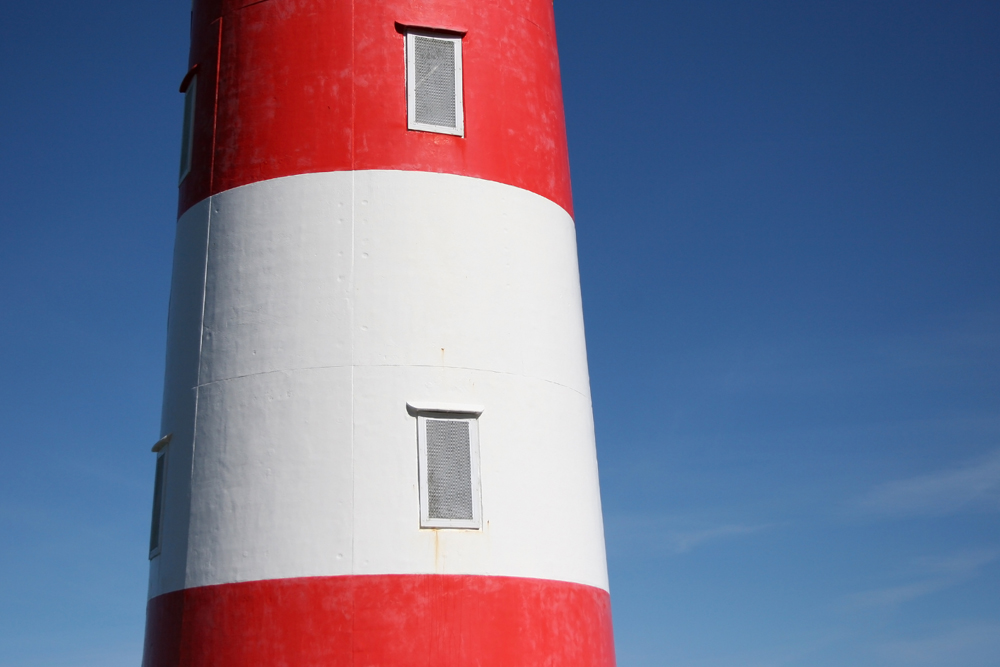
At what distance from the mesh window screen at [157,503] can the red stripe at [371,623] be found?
3.75ft

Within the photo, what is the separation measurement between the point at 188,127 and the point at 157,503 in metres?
4.63

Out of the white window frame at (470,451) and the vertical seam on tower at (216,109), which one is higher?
the vertical seam on tower at (216,109)

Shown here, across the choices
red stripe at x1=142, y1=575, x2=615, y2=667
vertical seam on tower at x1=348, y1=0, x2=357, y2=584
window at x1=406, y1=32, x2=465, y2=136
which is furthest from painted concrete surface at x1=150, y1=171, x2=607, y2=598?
window at x1=406, y1=32, x2=465, y2=136

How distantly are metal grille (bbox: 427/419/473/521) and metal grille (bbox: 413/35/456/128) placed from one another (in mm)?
3557

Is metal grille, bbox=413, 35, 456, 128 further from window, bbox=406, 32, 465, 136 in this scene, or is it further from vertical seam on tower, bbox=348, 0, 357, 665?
vertical seam on tower, bbox=348, 0, 357, 665

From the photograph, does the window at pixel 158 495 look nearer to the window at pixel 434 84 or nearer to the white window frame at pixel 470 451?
the white window frame at pixel 470 451

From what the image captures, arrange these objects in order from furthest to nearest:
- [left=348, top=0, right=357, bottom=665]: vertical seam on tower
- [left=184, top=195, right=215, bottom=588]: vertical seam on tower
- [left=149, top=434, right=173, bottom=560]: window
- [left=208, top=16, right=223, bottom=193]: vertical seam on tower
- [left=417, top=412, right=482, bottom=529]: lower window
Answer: [left=208, top=16, right=223, bottom=193]: vertical seam on tower → [left=149, top=434, right=173, bottom=560]: window → [left=184, top=195, right=215, bottom=588]: vertical seam on tower → [left=417, top=412, right=482, bottom=529]: lower window → [left=348, top=0, right=357, bottom=665]: vertical seam on tower

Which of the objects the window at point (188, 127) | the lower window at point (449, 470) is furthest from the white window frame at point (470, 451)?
the window at point (188, 127)

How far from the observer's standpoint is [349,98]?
1216cm

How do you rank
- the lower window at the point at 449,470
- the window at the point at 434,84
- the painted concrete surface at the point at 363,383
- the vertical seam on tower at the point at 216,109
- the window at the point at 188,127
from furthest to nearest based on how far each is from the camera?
the window at the point at 188,127 < the vertical seam on tower at the point at 216,109 < the window at the point at 434,84 < the lower window at the point at 449,470 < the painted concrete surface at the point at 363,383

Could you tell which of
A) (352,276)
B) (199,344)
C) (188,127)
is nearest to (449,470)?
(352,276)

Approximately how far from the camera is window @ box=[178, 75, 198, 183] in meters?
13.3

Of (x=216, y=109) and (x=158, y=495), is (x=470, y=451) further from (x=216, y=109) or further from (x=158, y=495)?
(x=216, y=109)

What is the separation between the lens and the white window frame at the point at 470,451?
10.8m
